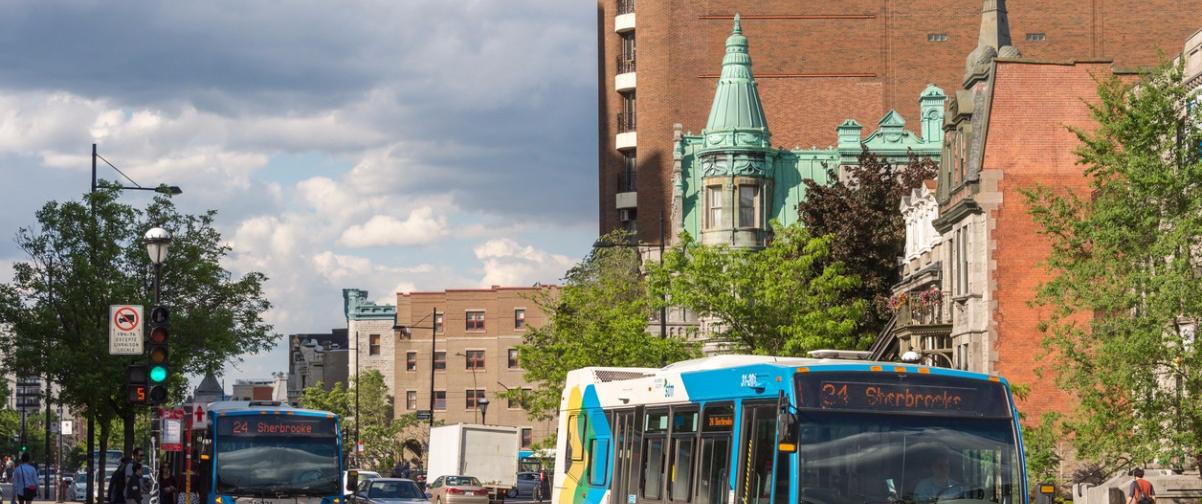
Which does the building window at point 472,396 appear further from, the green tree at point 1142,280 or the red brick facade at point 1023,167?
the green tree at point 1142,280

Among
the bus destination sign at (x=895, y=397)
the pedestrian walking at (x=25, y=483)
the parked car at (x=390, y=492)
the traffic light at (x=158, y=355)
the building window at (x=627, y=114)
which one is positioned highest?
the building window at (x=627, y=114)

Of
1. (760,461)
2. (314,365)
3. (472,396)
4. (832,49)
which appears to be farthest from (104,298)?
(314,365)

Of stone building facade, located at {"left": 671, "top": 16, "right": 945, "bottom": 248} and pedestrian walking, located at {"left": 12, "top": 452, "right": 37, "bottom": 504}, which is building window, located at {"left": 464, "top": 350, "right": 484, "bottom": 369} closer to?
stone building facade, located at {"left": 671, "top": 16, "right": 945, "bottom": 248}

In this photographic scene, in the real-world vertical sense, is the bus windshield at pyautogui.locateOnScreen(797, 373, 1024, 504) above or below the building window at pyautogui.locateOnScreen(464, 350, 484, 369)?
below

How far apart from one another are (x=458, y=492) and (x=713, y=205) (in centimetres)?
2441

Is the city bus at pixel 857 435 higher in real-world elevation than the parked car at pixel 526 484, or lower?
higher

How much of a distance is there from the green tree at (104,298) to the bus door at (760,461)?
30246 millimetres

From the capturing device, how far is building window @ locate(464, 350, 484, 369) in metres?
120

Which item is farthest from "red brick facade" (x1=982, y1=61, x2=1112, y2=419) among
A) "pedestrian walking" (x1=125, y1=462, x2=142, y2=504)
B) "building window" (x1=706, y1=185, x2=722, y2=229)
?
"building window" (x1=706, y1=185, x2=722, y2=229)

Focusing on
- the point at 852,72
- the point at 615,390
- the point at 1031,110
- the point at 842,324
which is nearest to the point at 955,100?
the point at 1031,110

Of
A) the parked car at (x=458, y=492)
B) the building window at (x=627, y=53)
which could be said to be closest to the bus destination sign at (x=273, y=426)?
the parked car at (x=458, y=492)

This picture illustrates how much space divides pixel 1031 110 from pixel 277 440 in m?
23.8

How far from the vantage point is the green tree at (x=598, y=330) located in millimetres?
58312

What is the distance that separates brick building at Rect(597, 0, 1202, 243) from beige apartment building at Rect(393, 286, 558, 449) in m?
30.8
